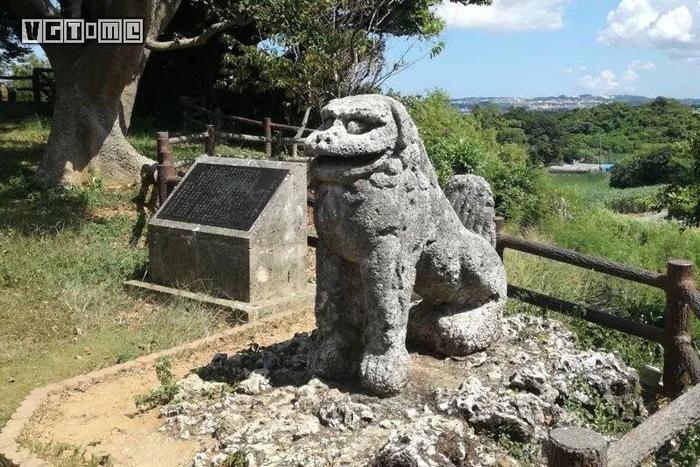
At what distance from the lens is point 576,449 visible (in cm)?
235

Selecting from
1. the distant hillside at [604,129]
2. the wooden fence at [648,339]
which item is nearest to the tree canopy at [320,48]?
the wooden fence at [648,339]

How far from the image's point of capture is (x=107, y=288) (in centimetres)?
758

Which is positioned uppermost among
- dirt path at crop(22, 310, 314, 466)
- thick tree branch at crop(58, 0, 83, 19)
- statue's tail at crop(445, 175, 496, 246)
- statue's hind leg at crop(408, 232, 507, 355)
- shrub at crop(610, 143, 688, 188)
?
thick tree branch at crop(58, 0, 83, 19)

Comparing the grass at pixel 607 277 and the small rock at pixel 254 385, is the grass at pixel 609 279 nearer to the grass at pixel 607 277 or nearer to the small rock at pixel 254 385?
the grass at pixel 607 277

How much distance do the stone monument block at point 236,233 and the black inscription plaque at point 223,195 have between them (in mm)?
11

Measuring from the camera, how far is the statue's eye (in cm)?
394

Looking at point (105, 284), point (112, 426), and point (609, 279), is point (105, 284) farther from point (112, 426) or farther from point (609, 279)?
point (609, 279)

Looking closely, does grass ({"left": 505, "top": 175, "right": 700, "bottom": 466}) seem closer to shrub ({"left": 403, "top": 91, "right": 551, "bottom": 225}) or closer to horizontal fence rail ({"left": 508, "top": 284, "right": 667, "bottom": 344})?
horizontal fence rail ({"left": 508, "top": 284, "right": 667, "bottom": 344})

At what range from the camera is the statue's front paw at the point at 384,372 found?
13.5ft

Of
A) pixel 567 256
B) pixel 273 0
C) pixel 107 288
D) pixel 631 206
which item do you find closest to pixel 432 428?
pixel 567 256

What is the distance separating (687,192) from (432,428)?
258 inches

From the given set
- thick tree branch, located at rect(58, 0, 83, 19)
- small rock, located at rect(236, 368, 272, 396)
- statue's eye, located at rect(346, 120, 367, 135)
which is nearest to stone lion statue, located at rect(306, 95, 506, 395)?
statue's eye, located at rect(346, 120, 367, 135)

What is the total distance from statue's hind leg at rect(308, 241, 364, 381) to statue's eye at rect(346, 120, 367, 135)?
708 mm

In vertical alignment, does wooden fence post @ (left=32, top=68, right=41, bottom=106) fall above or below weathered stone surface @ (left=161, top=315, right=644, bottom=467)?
above
